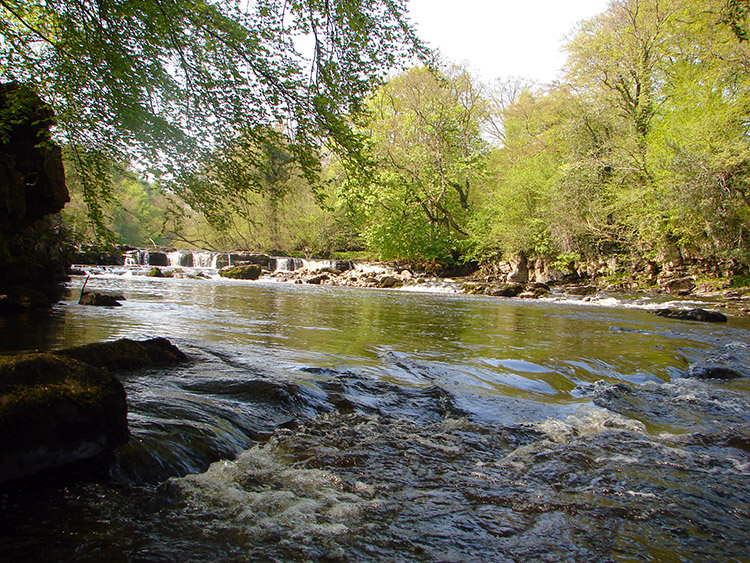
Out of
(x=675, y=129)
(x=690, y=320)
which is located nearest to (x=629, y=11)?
(x=675, y=129)

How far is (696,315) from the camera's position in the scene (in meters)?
13.0

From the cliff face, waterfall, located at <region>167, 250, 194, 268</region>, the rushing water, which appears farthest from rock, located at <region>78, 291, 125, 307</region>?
waterfall, located at <region>167, 250, 194, 268</region>

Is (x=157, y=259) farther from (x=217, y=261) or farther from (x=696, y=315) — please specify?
(x=696, y=315)

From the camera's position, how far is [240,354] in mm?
6133

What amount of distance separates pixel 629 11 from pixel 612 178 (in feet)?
28.4

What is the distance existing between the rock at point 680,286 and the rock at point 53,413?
77.8 feet

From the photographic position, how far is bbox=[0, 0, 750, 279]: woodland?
5.98 m

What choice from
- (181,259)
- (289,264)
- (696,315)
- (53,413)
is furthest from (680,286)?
(181,259)

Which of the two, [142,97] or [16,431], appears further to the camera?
[142,97]

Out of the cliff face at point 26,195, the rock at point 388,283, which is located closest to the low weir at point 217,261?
Result: the rock at point 388,283

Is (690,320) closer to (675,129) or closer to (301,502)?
(675,129)

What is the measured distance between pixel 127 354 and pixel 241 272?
25.2 m

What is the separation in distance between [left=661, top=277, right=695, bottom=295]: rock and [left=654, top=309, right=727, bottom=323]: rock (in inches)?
331

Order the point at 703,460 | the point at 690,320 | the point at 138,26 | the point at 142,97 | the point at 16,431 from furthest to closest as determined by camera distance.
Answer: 1. the point at 690,320
2. the point at 142,97
3. the point at 138,26
4. the point at 703,460
5. the point at 16,431
